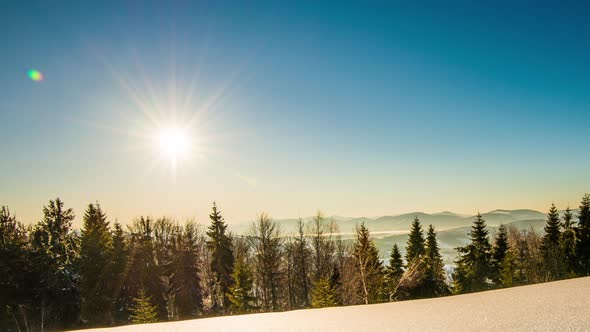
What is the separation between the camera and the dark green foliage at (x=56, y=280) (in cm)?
1823

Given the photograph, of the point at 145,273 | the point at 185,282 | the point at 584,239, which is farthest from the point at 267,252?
the point at 584,239

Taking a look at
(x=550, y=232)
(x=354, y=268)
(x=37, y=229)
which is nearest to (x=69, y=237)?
(x=37, y=229)

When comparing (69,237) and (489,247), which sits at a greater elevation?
(69,237)

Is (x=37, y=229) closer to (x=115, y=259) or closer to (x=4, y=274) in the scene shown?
(x=115, y=259)

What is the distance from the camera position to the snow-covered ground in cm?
316

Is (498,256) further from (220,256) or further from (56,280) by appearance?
(56,280)

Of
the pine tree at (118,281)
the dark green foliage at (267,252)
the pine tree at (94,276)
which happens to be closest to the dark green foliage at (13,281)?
the pine tree at (94,276)

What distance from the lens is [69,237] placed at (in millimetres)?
25469

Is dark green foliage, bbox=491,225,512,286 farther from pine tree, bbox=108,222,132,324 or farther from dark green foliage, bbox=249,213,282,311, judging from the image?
pine tree, bbox=108,222,132,324

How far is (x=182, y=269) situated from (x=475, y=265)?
107 ft

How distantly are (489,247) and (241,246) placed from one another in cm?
3499

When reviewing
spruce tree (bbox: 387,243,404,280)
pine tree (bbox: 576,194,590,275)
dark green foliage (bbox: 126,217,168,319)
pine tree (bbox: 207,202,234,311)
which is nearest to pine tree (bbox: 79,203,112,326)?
dark green foliage (bbox: 126,217,168,319)

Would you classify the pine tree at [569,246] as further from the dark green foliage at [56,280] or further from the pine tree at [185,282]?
the dark green foliage at [56,280]

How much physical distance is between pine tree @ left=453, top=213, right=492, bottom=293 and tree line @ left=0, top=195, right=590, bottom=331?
12cm
